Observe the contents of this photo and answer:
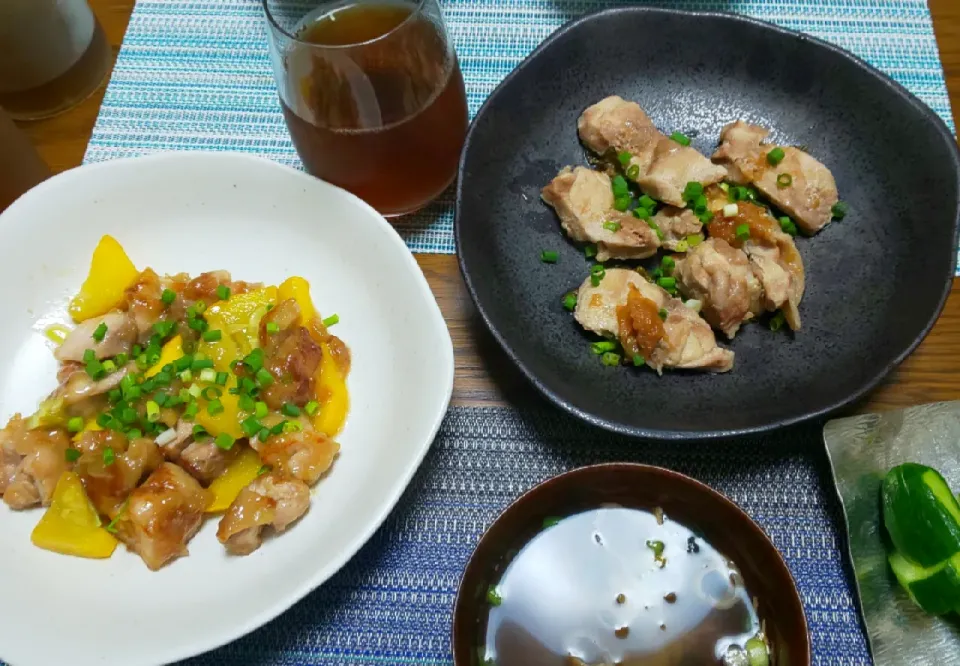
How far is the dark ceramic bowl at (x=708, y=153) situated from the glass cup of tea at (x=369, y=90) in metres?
0.14

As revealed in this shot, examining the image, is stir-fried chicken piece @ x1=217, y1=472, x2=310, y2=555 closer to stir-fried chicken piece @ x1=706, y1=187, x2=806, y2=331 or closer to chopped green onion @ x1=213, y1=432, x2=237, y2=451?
chopped green onion @ x1=213, y1=432, x2=237, y2=451

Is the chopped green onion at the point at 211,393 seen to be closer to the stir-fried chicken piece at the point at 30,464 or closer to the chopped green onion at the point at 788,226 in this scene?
the stir-fried chicken piece at the point at 30,464

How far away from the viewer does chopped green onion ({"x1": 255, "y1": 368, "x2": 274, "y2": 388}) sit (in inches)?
62.1

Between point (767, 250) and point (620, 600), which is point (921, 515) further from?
point (767, 250)

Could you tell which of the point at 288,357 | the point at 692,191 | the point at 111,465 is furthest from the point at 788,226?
the point at 111,465

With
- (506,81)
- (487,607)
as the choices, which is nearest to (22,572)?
(487,607)

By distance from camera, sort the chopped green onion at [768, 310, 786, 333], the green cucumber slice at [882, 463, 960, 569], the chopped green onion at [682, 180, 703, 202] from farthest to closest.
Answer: the chopped green onion at [682, 180, 703, 202] → the chopped green onion at [768, 310, 786, 333] → the green cucumber slice at [882, 463, 960, 569]

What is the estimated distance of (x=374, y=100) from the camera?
5.49ft

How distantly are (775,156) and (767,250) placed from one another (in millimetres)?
262

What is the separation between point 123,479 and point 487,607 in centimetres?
77

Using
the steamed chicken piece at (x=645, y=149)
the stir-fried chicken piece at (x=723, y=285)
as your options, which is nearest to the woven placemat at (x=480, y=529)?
the stir-fried chicken piece at (x=723, y=285)

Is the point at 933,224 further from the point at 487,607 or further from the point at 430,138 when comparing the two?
the point at 487,607

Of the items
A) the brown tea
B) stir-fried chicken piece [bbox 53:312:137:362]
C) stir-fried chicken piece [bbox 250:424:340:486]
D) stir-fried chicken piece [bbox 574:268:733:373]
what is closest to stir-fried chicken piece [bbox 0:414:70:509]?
stir-fried chicken piece [bbox 53:312:137:362]

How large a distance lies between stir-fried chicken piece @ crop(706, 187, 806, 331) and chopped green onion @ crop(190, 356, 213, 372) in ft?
4.08
